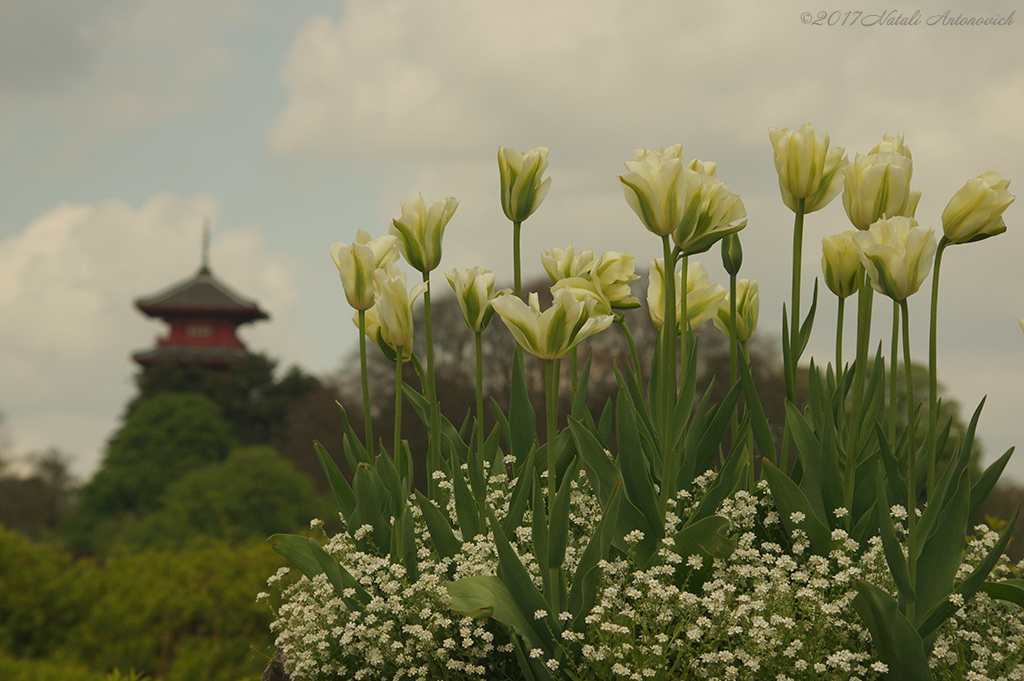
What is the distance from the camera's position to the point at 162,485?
24422 mm

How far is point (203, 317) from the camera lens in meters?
45.6

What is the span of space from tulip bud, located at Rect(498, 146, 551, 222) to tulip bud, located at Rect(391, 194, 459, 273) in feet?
0.58

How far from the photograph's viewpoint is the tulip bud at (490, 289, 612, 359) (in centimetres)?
217

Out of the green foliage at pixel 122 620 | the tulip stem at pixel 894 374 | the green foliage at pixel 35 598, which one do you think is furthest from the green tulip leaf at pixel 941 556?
the green foliage at pixel 35 598

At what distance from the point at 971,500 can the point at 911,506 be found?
0.43 metres

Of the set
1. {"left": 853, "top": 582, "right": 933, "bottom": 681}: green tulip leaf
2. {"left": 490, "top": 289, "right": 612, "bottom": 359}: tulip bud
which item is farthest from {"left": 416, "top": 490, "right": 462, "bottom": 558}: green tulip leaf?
{"left": 853, "top": 582, "right": 933, "bottom": 681}: green tulip leaf

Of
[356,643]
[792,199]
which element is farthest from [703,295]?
[356,643]

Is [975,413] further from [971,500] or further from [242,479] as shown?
[242,479]

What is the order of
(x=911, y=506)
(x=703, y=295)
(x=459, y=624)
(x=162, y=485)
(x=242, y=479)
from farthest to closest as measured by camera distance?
(x=162, y=485), (x=242, y=479), (x=703, y=295), (x=459, y=624), (x=911, y=506)

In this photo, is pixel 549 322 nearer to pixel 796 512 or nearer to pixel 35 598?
pixel 796 512

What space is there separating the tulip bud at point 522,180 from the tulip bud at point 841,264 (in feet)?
3.17

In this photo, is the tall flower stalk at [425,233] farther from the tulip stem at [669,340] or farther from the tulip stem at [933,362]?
the tulip stem at [933,362]

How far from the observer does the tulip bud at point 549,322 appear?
7.13ft

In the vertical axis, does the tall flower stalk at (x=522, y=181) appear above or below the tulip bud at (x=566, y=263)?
above
